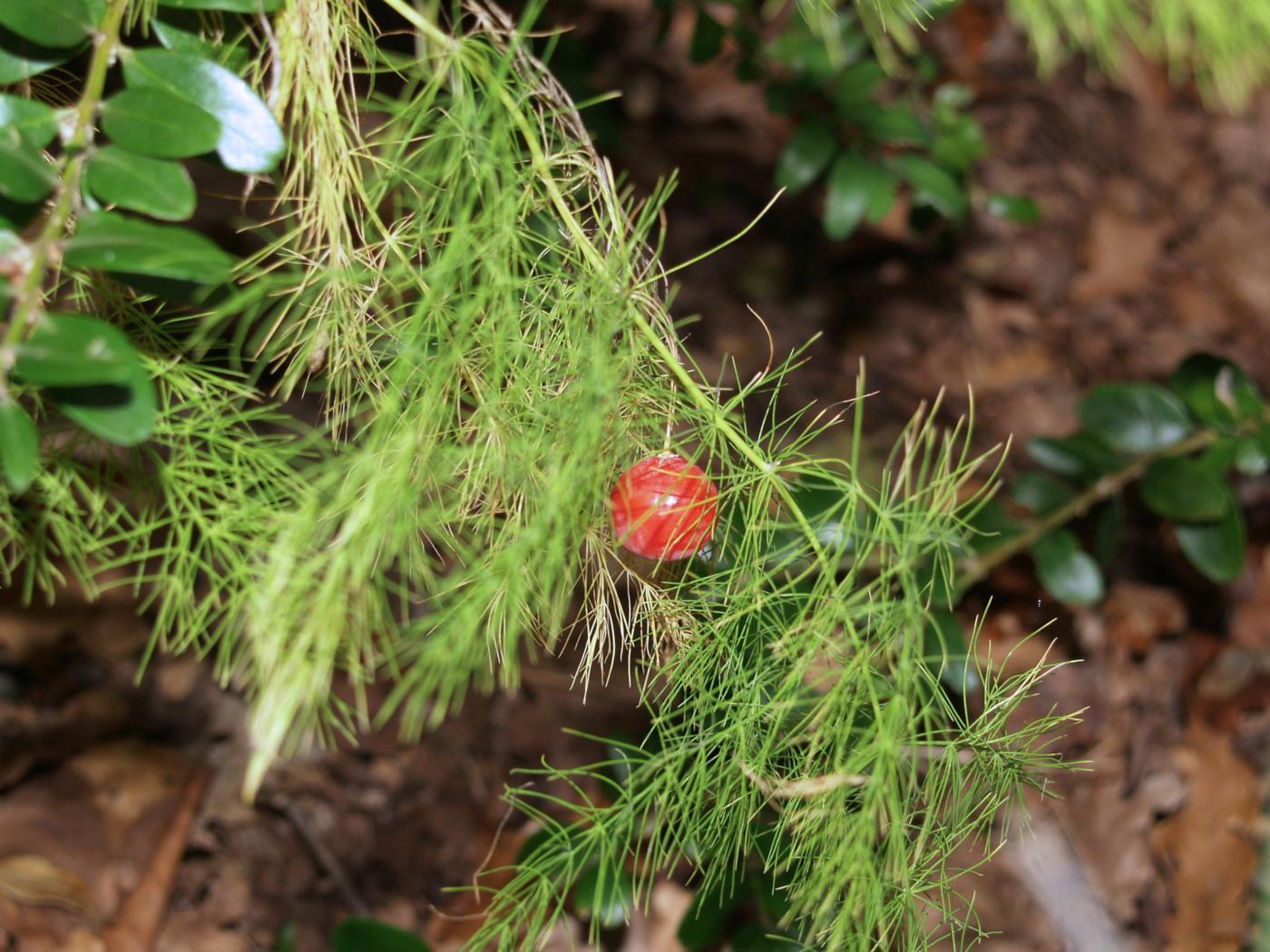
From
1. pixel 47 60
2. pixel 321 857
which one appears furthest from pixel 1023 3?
pixel 321 857

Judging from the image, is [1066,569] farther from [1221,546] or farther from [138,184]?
[138,184]

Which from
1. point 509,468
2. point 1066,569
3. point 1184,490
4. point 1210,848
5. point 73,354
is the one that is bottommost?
point 1210,848

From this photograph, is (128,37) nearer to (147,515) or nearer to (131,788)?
(147,515)

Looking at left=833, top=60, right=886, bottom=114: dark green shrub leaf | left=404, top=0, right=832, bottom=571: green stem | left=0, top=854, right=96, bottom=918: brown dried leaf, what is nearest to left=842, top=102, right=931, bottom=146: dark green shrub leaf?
left=833, top=60, right=886, bottom=114: dark green shrub leaf

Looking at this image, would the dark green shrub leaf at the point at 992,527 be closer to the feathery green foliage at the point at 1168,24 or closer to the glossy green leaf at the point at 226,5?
the feathery green foliage at the point at 1168,24

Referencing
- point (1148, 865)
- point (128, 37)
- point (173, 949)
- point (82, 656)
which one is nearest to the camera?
point (128, 37)

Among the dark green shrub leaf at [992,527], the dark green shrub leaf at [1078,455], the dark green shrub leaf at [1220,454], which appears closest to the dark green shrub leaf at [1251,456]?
the dark green shrub leaf at [1220,454]

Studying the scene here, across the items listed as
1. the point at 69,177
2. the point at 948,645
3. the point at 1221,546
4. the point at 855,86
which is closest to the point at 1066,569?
the point at 1221,546
